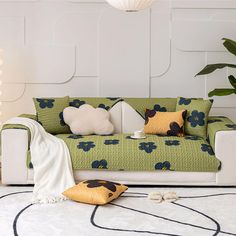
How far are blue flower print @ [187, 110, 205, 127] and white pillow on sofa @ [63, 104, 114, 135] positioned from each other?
0.76m

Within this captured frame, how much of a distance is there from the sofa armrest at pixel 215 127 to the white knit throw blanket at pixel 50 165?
4.12ft

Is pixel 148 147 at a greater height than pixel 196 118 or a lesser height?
lesser

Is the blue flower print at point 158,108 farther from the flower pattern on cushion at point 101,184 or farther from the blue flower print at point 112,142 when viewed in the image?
the flower pattern on cushion at point 101,184

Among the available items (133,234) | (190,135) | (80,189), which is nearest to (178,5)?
(190,135)

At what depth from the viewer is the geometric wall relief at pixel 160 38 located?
17.4 feet

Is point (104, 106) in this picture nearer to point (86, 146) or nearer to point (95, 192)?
point (86, 146)

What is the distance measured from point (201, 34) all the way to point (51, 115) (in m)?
1.81

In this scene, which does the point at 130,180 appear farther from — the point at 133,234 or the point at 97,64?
the point at 97,64

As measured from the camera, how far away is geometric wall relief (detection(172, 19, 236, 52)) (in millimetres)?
5312

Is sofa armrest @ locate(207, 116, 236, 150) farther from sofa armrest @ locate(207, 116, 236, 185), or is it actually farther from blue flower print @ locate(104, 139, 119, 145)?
blue flower print @ locate(104, 139, 119, 145)

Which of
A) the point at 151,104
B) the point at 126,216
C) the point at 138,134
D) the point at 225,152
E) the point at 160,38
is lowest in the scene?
the point at 126,216

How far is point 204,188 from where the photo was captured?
4.37 metres

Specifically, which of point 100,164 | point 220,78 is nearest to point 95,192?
point 100,164

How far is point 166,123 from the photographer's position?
4.73 meters
